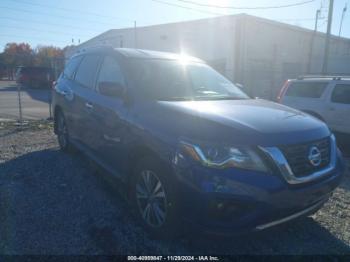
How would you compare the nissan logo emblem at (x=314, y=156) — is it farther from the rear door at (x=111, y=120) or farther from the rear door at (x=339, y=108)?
the rear door at (x=339, y=108)

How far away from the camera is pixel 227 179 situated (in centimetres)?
245

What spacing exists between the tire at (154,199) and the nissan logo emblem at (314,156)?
51.6 inches

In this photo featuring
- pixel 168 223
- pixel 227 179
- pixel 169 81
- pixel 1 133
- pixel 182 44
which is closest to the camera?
pixel 227 179

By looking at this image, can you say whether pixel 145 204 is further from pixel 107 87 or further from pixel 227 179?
pixel 107 87

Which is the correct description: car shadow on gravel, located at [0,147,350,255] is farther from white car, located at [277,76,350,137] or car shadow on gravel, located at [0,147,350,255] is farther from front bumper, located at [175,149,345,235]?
white car, located at [277,76,350,137]

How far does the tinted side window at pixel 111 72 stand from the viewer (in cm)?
379

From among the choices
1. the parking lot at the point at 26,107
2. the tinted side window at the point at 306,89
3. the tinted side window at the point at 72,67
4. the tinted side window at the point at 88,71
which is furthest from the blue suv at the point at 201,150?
the parking lot at the point at 26,107

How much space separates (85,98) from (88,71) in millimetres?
543

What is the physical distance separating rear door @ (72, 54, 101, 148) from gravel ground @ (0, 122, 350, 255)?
701 mm

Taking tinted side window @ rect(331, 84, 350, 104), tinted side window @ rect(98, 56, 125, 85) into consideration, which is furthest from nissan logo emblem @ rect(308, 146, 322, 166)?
tinted side window @ rect(331, 84, 350, 104)

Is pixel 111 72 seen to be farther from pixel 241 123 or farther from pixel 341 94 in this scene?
pixel 341 94

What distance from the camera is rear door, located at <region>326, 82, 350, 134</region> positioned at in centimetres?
721

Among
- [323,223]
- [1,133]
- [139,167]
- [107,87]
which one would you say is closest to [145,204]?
[139,167]

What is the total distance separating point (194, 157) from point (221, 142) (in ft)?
0.86
